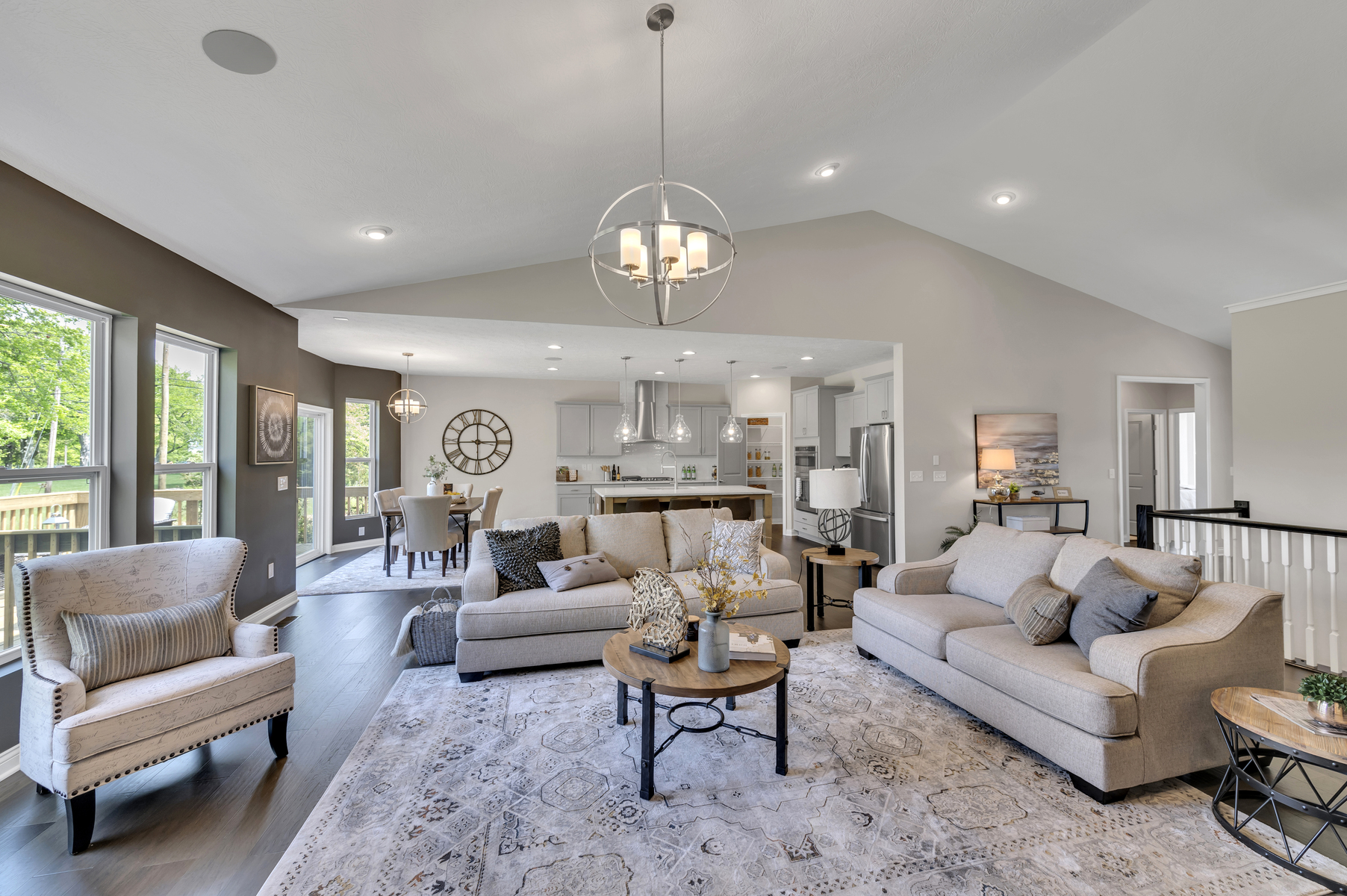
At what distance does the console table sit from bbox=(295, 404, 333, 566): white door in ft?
24.0

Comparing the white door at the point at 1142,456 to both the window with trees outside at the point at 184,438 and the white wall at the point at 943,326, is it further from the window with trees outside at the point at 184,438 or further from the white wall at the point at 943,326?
the window with trees outside at the point at 184,438

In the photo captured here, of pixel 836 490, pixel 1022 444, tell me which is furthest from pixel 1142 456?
pixel 836 490

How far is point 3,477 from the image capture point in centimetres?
251

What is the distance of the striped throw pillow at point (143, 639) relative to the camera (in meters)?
2.19

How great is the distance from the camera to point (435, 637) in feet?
11.8

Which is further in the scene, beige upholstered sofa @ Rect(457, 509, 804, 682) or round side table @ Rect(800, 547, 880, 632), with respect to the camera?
round side table @ Rect(800, 547, 880, 632)

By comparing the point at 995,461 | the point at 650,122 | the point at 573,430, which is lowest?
the point at 995,461

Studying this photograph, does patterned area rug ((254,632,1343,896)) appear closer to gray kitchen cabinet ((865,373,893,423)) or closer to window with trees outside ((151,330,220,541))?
window with trees outside ((151,330,220,541))

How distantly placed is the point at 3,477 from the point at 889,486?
6.19 meters

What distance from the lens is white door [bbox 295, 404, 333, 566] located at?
698 cm

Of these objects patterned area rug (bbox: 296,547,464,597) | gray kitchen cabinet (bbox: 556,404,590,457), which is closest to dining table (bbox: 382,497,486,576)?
patterned area rug (bbox: 296,547,464,597)

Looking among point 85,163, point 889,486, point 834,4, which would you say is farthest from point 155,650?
point 889,486

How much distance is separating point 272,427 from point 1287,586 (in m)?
6.95

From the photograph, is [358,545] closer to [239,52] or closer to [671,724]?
[671,724]
